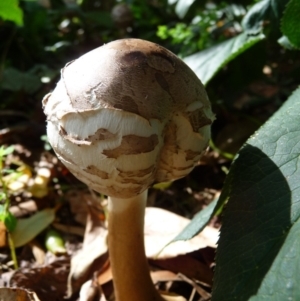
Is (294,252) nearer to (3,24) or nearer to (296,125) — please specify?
(296,125)

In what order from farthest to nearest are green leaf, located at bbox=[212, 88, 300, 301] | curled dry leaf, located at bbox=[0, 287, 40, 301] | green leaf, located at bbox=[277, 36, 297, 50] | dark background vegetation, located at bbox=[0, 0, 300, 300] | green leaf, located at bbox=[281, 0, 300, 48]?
1. dark background vegetation, located at bbox=[0, 0, 300, 300]
2. green leaf, located at bbox=[277, 36, 297, 50]
3. green leaf, located at bbox=[281, 0, 300, 48]
4. curled dry leaf, located at bbox=[0, 287, 40, 301]
5. green leaf, located at bbox=[212, 88, 300, 301]

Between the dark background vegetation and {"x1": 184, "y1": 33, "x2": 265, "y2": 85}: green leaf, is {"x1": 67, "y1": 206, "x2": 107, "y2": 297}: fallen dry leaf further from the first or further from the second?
{"x1": 184, "y1": 33, "x2": 265, "y2": 85}: green leaf

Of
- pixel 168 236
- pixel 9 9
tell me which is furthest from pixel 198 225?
pixel 9 9

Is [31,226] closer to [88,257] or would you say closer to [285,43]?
[88,257]

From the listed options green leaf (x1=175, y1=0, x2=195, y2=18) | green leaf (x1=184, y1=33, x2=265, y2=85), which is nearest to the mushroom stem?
green leaf (x1=184, y1=33, x2=265, y2=85)

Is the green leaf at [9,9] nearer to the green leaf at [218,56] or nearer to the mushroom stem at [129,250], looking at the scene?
the green leaf at [218,56]

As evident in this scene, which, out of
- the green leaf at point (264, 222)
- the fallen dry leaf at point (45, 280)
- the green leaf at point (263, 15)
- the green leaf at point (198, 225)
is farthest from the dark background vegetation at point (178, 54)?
the green leaf at point (264, 222)
